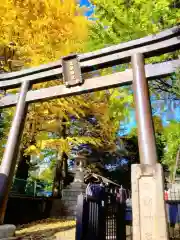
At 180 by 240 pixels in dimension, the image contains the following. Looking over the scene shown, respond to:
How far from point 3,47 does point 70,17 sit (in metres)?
3.20

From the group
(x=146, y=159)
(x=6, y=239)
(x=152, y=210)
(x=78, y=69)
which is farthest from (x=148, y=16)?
(x=6, y=239)

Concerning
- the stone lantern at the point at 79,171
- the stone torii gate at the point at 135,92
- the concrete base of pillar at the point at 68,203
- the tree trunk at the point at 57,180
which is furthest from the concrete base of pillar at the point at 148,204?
the tree trunk at the point at 57,180

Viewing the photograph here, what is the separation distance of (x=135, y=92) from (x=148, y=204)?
82.1 inches

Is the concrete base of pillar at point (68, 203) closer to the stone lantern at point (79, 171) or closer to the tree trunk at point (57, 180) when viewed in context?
the stone lantern at point (79, 171)

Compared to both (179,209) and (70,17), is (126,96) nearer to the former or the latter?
(179,209)

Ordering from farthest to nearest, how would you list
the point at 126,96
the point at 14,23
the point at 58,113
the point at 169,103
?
the point at 58,113
the point at 14,23
the point at 126,96
the point at 169,103

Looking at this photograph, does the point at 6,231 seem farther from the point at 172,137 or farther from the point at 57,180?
the point at 57,180

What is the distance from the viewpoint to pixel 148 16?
5.32 m

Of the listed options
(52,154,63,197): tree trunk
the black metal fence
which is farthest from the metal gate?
(52,154,63,197): tree trunk

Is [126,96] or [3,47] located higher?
[3,47]

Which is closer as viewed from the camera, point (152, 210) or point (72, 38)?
point (152, 210)

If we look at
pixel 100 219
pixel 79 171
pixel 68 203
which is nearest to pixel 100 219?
pixel 100 219

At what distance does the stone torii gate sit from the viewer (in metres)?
3.29

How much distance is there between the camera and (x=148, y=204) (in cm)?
331
